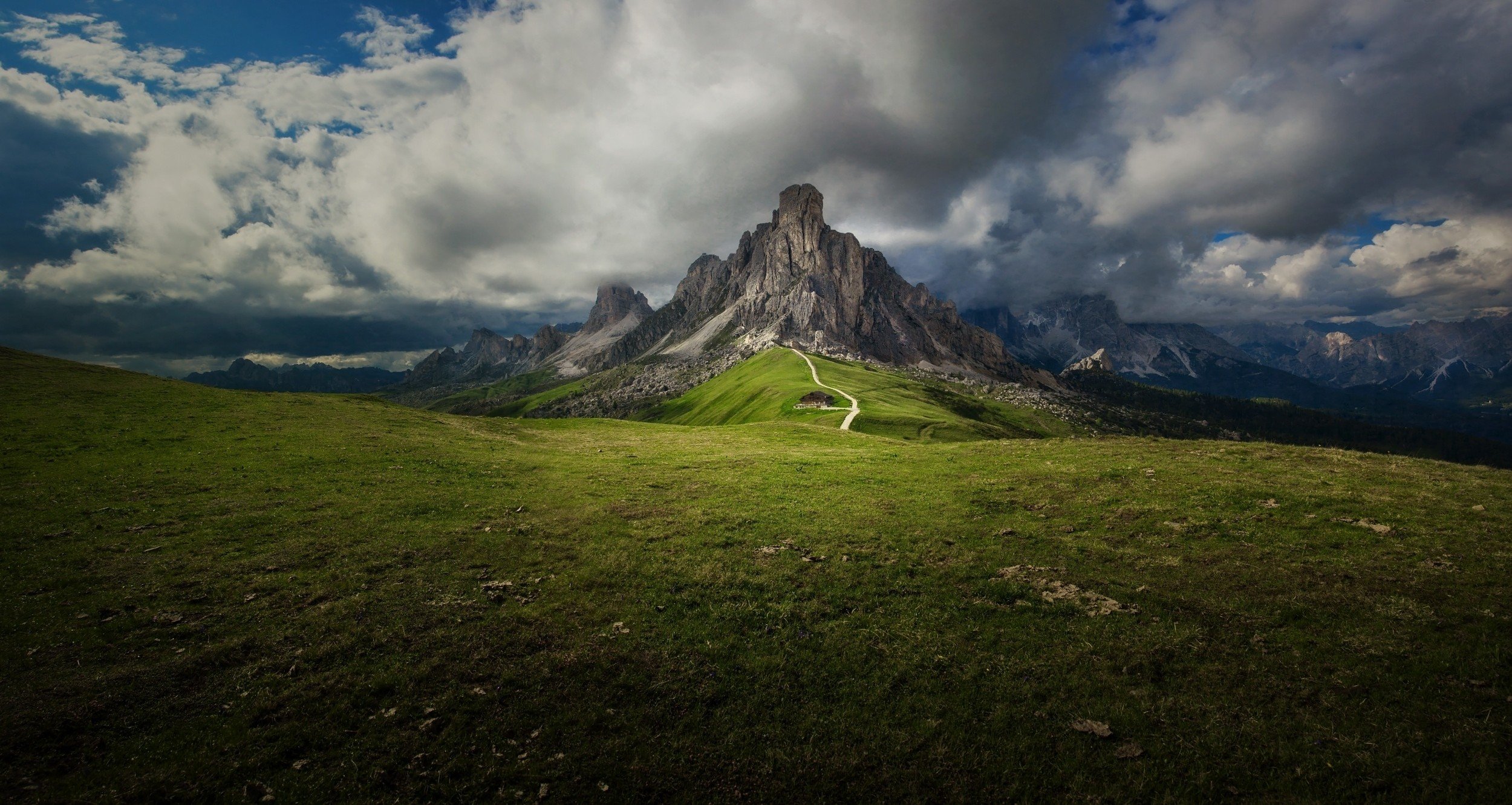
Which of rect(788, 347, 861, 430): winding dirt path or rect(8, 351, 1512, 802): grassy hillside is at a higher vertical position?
rect(788, 347, 861, 430): winding dirt path

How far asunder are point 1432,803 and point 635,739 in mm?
16193

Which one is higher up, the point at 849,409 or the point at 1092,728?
the point at 849,409

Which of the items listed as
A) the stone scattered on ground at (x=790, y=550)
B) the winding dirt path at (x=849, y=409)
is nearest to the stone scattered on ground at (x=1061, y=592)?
the stone scattered on ground at (x=790, y=550)

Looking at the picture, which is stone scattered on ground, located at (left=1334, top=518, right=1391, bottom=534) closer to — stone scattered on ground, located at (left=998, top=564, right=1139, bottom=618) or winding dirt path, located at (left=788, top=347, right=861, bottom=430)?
stone scattered on ground, located at (left=998, top=564, right=1139, bottom=618)

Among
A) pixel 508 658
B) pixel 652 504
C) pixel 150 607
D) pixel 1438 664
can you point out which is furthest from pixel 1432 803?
pixel 150 607

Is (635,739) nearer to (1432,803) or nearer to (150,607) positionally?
(1432,803)

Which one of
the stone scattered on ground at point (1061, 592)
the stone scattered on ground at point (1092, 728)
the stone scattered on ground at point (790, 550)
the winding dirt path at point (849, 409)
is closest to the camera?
the stone scattered on ground at point (1092, 728)

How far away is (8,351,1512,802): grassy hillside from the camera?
11.6m

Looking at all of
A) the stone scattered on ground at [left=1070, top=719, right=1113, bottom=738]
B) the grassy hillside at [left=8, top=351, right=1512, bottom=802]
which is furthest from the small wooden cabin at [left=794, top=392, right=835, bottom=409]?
the stone scattered on ground at [left=1070, top=719, right=1113, bottom=738]

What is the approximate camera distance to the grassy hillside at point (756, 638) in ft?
37.9

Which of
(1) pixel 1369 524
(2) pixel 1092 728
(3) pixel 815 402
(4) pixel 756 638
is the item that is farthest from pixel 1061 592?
(3) pixel 815 402

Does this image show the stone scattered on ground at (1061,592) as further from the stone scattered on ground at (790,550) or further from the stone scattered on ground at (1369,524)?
the stone scattered on ground at (1369,524)

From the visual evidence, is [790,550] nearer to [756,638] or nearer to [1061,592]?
[756,638]

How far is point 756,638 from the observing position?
16.7 meters
